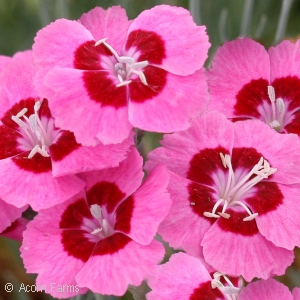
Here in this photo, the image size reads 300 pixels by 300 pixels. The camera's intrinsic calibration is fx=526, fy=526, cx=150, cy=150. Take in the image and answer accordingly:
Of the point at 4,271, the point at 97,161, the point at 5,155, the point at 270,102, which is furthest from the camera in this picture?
the point at 4,271

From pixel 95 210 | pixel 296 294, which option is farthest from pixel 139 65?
pixel 296 294

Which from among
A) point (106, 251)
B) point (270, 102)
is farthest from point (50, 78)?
point (270, 102)

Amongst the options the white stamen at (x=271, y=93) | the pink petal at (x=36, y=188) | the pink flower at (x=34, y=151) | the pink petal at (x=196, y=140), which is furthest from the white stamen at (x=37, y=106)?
the white stamen at (x=271, y=93)

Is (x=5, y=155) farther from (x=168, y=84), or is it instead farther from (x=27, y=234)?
(x=168, y=84)

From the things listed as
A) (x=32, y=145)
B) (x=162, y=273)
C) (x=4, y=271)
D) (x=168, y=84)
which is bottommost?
(x=4, y=271)

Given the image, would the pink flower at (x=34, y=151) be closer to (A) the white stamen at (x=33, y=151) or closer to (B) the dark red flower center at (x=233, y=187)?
(A) the white stamen at (x=33, y=151)

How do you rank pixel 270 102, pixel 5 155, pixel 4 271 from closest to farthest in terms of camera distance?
pixel 5 155 → pixel 270 102 → pixel 4 271

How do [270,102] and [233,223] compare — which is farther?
[270,102]
